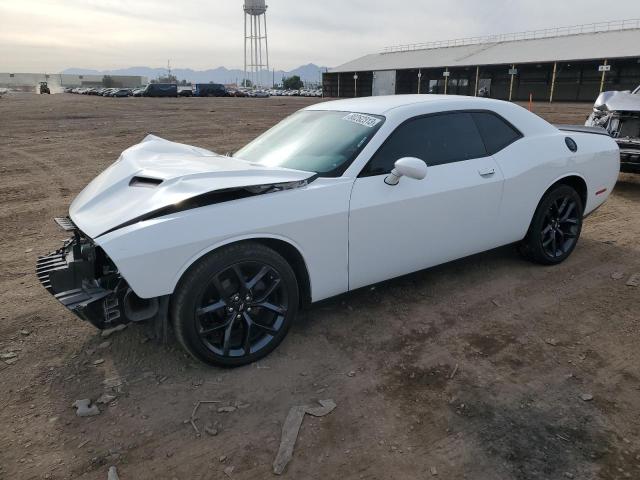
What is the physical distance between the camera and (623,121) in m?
7.78

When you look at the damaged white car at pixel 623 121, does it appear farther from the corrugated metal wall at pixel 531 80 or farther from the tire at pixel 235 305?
the corrugated metal wall at pixel 531 80

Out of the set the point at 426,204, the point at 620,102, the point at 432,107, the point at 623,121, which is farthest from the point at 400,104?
the point at 620,102

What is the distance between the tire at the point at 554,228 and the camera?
4.36 m

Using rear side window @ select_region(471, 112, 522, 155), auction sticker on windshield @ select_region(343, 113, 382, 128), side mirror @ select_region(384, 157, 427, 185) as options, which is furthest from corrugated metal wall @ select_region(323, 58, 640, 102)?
side mirror @ select_region(384, 157, 427, 185)

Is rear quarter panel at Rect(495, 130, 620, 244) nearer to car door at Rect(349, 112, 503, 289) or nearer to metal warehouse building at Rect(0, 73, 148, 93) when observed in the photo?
car door at Rect(349, 112, 503, 289)

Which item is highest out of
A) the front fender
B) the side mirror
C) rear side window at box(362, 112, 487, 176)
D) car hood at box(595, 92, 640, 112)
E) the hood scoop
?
car hood at box(595, 92, 640, 112)

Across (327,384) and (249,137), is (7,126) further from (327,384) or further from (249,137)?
(327,384)

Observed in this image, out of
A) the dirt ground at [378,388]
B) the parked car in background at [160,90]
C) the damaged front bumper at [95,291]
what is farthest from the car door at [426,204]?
the parked car in background at [160,90]

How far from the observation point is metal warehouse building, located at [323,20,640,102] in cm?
4338

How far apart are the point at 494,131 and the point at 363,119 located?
1253 millimetres

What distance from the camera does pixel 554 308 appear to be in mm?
3777

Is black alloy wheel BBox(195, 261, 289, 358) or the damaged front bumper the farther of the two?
black alloy wheel BBox(195, 261, 289, 358)

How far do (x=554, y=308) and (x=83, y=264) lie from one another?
3423mm

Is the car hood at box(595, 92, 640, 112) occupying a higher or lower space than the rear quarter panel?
higher
